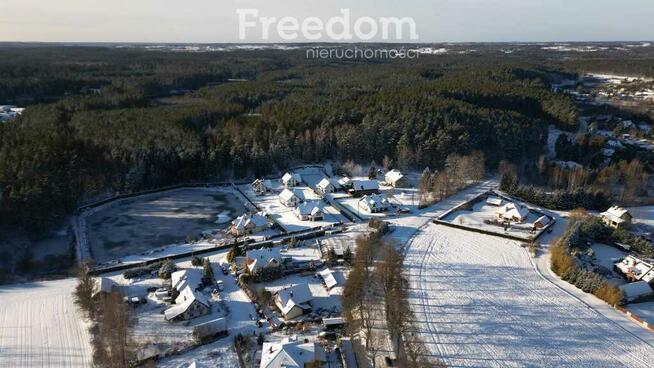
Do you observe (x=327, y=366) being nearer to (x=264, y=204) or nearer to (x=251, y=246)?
(x=251, y=246)

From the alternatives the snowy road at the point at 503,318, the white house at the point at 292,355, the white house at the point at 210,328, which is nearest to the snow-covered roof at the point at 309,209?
the snowy road at the point at 503,318

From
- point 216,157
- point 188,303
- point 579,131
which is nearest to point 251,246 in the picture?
point 188,303

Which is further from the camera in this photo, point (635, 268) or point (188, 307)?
point (635, 268)

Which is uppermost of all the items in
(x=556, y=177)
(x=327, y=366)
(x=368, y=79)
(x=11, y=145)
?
→ (x=368, y=79)

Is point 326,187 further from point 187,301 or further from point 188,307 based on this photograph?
point 188,307

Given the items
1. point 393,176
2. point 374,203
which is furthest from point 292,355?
point 393,176

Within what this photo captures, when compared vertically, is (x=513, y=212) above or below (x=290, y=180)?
below
